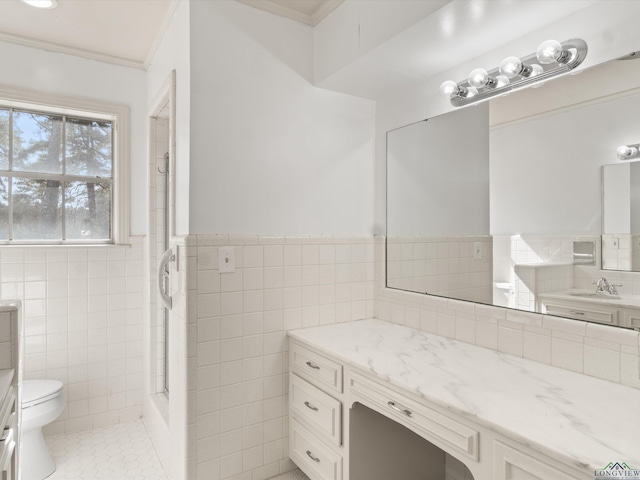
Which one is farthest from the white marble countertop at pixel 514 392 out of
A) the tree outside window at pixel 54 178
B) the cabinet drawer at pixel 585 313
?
the tree outside window at pixel 54 178

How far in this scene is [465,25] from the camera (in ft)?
5.31

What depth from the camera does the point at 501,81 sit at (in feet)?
5.67

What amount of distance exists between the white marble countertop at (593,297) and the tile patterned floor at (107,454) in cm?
219

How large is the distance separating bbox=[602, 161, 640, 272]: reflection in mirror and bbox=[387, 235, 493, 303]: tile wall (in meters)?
0.48

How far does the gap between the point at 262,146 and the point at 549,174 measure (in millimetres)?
1342

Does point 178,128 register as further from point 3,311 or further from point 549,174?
point 549,174

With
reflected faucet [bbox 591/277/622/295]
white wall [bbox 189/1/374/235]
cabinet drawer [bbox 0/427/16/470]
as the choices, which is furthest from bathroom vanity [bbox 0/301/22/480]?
reflected faucet [bbox 591/277/622/295]

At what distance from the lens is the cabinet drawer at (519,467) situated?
943 millimetres

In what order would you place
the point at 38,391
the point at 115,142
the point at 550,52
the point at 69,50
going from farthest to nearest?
the point at 115,142 < the point at 69,50 < the point at 38,391 < the point at 550,52

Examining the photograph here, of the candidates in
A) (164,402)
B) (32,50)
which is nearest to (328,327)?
(164,402)

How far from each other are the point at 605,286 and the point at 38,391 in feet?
9.43

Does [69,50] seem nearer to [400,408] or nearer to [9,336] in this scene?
[9,336]

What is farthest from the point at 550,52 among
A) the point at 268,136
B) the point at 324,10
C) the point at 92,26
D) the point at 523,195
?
the point at 92,26

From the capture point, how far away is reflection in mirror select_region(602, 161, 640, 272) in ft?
4.44
